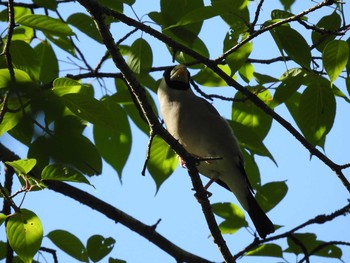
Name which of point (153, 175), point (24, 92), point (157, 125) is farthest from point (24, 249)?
point (24, 92)

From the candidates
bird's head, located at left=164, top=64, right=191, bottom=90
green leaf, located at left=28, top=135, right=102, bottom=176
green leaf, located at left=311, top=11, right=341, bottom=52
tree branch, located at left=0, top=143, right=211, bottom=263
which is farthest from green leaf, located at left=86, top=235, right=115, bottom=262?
green leaf, located at left=28, top=135, right=102, bottom=176

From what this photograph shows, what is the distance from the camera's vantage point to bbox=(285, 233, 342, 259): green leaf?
11.4 feet

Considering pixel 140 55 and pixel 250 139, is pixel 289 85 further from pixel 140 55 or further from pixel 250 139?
pixel 140 55

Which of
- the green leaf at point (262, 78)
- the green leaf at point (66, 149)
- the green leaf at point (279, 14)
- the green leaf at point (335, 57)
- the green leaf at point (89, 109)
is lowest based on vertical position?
the green leaf at point (66, 149)

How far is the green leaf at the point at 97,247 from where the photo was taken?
321cm

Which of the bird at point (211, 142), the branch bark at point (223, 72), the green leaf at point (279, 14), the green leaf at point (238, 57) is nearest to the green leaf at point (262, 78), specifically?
the branch bark at point (223, 72)

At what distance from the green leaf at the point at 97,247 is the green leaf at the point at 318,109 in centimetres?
134

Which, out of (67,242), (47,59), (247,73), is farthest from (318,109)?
(47,59)

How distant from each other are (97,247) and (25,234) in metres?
0.96

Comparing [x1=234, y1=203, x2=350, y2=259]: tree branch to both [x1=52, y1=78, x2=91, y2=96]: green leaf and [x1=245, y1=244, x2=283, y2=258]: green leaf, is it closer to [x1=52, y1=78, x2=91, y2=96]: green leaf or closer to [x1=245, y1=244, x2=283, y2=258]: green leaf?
[x1=245, y1=244, x2=283, y2=258]: green leaf

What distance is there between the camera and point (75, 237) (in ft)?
10.3

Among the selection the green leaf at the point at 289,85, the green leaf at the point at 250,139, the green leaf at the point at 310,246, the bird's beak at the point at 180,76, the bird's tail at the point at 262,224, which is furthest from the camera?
the bird's beak at the point at 180,76

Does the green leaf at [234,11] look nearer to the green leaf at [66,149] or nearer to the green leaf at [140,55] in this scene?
the green leaf at [140,55]

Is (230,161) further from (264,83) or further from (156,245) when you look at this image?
(264,83)
